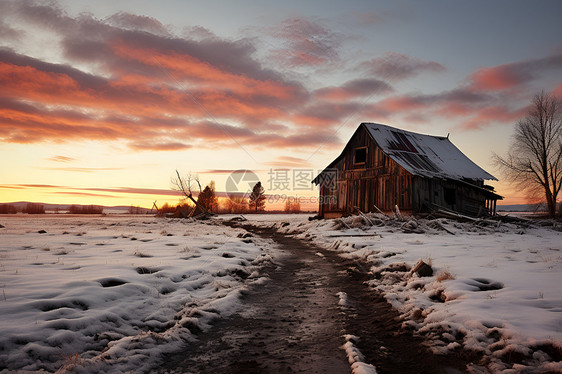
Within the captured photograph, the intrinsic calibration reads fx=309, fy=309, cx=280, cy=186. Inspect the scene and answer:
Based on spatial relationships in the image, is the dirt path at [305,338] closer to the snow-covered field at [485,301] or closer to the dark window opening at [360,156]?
the snow-covered field at [485,301]

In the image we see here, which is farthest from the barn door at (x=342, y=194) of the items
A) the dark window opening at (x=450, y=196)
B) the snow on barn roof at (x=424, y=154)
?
the dark window opening at (x=450, y=196)

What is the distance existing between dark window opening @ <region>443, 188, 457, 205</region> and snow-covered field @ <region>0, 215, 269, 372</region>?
21.4 metres

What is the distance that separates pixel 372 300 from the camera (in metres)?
6.34

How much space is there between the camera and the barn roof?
78.7 ft

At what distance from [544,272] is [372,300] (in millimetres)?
3839

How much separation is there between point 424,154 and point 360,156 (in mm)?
5769

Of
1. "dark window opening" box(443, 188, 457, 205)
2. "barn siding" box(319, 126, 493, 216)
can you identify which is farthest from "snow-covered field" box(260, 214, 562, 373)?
"dark window opening" box(443, 188, 457, 205)

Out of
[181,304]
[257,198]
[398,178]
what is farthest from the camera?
[257,198]

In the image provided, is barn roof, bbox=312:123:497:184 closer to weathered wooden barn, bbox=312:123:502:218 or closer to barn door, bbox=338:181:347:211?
weathered wooden barn, bbox=312:123:502:218

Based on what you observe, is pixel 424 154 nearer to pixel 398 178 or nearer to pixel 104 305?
pixel 398 178

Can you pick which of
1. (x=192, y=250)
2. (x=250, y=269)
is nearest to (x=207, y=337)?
Answer: (x=250, y=269)

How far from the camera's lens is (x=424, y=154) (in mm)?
26688

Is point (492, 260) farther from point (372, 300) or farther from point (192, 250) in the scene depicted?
point (192, 250)

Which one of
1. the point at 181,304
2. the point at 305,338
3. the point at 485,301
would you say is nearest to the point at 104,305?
the point at 181,304
